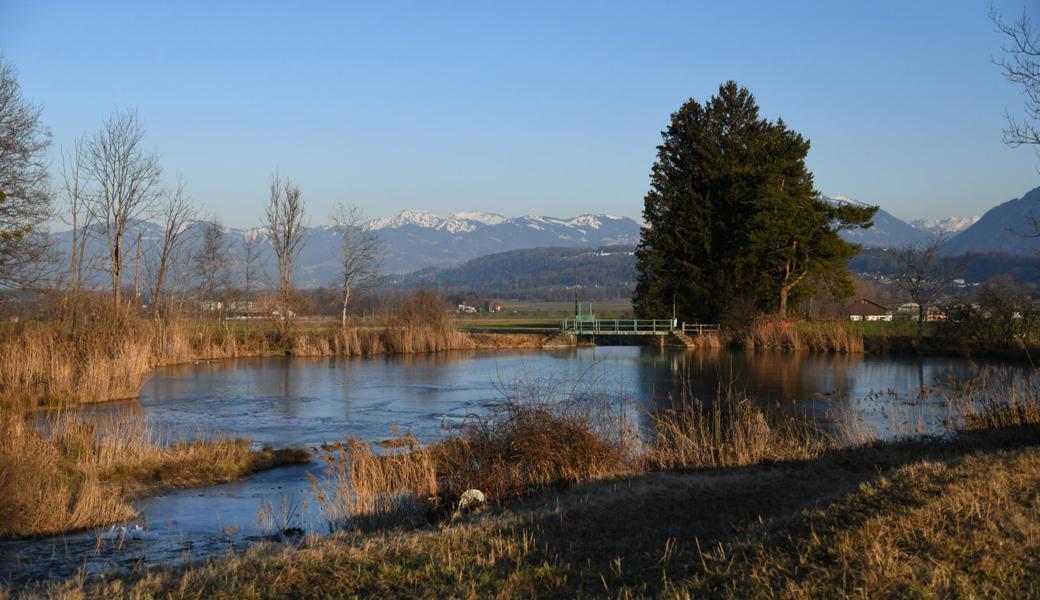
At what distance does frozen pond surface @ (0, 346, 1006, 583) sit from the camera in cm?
1065

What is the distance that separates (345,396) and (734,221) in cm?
2992

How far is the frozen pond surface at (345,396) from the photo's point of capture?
10.6 m

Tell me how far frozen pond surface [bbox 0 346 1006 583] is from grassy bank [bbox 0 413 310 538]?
46 centimetres

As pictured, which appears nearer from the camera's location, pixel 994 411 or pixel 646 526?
pixel 646 526

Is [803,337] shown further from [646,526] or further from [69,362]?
[646,526]

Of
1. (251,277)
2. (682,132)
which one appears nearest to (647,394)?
(682,132)

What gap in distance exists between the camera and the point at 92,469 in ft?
45.6

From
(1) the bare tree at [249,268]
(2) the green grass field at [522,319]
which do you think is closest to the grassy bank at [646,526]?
(1) the bare tree at [249,268]

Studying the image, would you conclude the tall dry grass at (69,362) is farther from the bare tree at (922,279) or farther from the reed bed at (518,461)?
the bare tree at (922,279)

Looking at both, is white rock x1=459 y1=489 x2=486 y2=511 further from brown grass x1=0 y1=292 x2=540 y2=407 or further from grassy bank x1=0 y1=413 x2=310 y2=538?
brown grass x1=0 y1=292 x2=540 y2=407

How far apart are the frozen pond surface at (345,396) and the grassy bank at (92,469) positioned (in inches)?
18.3

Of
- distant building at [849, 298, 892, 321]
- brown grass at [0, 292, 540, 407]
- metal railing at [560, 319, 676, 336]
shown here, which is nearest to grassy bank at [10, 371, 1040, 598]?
brown grass at [0, 292, 540, 407]

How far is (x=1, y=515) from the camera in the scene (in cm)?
1055

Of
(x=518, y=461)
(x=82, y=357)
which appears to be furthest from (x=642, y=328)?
Result: (x=518, y=461)
